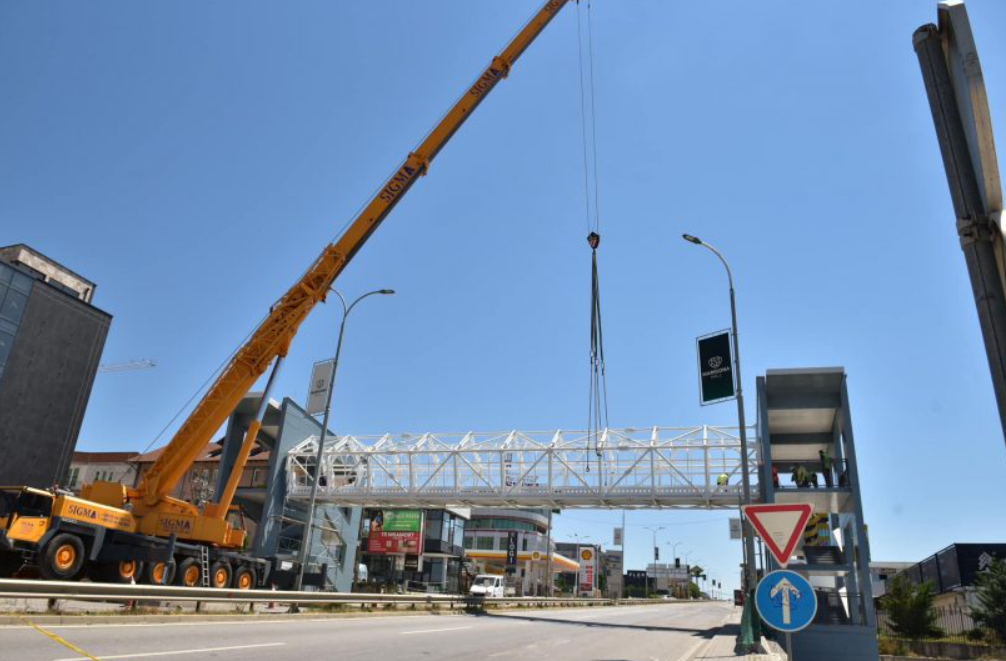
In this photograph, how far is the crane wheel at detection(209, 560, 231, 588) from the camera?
24.6 metres

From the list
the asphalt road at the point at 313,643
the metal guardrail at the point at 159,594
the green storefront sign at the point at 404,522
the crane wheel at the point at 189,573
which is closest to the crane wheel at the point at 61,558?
the crane wheel at the point at 189,573

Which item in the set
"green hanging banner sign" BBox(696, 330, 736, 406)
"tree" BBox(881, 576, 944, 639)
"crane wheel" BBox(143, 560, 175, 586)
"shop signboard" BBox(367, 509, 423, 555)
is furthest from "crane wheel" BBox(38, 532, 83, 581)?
"shop signboard" BBox(367, 509, 423, 555)

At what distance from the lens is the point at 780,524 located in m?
7.76

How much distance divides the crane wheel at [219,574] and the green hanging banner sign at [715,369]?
18.8m

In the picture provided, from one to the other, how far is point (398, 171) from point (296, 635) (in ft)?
62.1

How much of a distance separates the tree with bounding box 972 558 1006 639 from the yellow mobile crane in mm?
28786

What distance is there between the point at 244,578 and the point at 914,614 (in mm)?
29504

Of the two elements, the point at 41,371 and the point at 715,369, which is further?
the point at 41,371

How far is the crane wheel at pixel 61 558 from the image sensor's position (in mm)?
18297

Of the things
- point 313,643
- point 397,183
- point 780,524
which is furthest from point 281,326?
point 780,524

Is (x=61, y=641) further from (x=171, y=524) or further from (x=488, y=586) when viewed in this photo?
(x=488, y=586)

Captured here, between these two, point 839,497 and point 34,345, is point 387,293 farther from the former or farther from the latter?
point 34,345

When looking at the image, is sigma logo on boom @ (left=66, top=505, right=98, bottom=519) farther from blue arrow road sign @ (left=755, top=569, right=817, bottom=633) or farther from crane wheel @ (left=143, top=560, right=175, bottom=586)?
blue arrow road sign @ (left=755, top=569, right=817, bottom=633)

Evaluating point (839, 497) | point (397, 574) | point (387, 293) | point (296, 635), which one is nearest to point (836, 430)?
point (839, 497)
